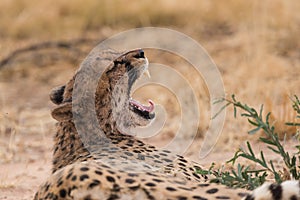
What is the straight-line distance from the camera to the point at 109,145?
4.28 metres

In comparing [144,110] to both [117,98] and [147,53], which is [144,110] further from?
[147,53]

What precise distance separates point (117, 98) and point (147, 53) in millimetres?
5324

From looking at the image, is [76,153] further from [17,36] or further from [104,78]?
[17,36]

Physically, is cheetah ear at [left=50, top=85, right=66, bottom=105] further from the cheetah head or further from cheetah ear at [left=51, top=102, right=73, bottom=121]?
cheetah ear at [left=51, top=102, right=73, bottom=121]

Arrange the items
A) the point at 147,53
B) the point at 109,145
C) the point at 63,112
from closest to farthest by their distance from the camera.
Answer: the point at 109,145 < the point at 63,112 < the point at 147,53

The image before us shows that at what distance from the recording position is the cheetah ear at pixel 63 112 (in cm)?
436

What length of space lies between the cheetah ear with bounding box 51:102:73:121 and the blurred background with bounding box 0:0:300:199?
92 cm

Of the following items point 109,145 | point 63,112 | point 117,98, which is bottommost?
point 109,145

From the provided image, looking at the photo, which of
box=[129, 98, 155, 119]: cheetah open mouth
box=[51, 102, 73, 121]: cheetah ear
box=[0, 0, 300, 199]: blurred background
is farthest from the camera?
box=[0, 0, 300, 199]: blurred background

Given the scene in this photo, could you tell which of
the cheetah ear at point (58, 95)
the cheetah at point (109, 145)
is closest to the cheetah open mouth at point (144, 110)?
the cheetah at point (109, 145)

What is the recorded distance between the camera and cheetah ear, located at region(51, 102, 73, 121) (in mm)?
4363

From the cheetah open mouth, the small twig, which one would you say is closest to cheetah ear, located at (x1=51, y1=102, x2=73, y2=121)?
the cheetah open mouth

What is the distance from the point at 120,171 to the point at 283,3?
24.0ft

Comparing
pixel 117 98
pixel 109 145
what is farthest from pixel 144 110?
pixel 109 145
